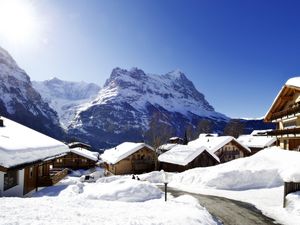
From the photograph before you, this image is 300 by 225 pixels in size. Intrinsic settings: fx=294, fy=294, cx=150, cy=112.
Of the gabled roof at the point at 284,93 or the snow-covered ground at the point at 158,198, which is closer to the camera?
the snow-covered ground at the point at 158,198

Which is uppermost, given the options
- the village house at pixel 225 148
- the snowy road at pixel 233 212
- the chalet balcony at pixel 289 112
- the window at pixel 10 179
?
the chalet balcony at pixel 289 112

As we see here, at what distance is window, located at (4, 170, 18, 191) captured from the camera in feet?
56.1

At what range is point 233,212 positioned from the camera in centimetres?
1667

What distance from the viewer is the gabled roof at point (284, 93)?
31658mm

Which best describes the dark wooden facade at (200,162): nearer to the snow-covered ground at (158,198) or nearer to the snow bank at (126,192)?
the snow-covered ground at (158,198)

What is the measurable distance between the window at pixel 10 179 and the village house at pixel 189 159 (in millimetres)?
25084

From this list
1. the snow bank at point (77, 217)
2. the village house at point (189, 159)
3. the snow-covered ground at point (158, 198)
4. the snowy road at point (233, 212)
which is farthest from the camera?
the village house at point (189, 159)

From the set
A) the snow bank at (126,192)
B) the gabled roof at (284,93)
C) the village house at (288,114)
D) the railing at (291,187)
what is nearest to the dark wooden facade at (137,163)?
the gabled roof at (284,93)

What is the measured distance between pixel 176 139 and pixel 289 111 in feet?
216

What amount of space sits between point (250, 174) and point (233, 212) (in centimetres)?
1046

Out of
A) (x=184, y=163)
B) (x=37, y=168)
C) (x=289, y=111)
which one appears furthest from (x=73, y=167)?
(x=289, y=111)

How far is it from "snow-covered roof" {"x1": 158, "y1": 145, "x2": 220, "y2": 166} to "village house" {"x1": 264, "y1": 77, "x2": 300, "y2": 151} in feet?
32.2

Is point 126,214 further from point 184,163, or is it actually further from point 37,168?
point 184,163

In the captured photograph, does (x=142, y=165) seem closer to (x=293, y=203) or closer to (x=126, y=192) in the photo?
(x=126, y=192)
